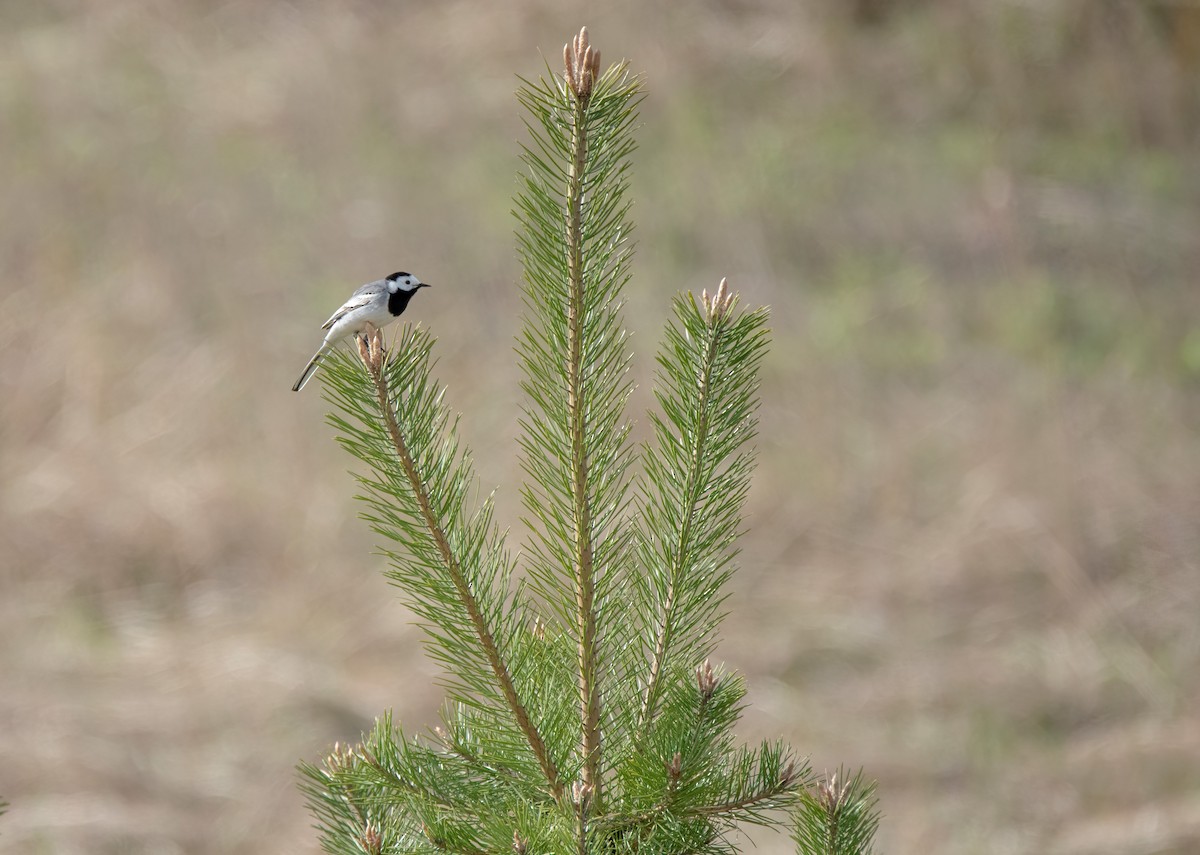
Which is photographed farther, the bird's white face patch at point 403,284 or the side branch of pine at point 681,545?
the bird's white face patch at point 403,284

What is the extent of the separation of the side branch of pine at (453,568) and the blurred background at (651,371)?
10.4 feet

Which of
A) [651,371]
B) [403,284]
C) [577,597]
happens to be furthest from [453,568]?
[651,371]

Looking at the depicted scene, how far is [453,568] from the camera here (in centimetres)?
109

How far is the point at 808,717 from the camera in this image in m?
4.82

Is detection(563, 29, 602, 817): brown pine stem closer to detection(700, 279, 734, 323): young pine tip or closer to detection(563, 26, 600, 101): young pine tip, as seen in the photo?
detection(563, 26, 600, 101): young pine tip

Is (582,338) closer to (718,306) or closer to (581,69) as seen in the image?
(718,306)

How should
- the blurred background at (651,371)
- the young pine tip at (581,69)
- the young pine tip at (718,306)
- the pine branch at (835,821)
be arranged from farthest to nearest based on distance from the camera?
the blurred background at (651,371), the pine branch at (835,821), the young pine tip at (718,306), the young pine tip at (581,69)

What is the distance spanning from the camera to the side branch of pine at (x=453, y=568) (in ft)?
3.33

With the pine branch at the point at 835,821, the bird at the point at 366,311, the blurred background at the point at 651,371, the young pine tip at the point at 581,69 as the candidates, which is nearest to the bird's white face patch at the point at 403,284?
the bird at the point at 366,311

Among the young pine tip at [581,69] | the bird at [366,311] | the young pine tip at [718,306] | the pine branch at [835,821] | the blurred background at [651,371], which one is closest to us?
the young pine tip at [581,69]

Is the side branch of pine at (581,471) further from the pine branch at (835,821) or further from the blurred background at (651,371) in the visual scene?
the blurred background at (651,371)

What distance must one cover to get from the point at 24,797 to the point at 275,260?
149 inches

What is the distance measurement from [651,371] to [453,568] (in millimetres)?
3585

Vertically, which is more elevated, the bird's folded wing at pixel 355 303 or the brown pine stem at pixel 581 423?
the bird's folded wing at pixel 355 303
